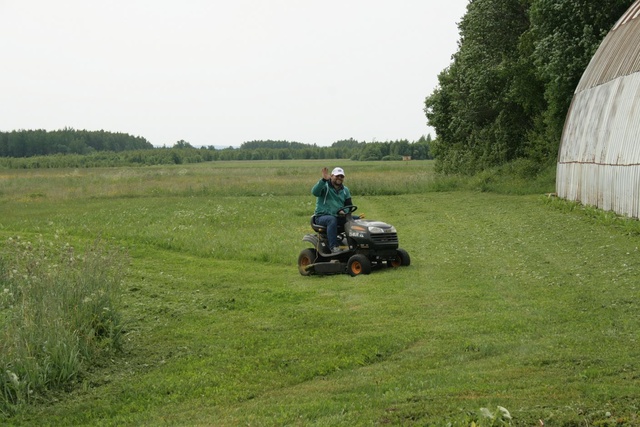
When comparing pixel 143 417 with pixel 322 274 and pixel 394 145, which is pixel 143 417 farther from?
pixel 394 145

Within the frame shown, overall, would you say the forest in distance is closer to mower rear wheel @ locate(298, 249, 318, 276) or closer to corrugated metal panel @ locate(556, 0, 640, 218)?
corrugated metal panel @ locate(556, 0, 640, 218)

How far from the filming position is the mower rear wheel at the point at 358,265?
16234 millimetres

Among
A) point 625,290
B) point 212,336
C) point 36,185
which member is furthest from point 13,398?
point 36,185

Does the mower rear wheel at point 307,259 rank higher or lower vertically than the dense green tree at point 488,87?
lower

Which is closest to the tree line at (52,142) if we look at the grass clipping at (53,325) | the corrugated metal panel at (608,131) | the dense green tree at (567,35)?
the dense green tree at (567,35)

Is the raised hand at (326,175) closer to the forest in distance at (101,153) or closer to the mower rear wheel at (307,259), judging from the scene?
the mower rear wheel at (307,259)

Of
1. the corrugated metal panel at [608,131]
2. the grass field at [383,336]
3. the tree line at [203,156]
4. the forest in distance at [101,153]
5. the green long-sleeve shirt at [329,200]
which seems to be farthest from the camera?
the forest in distance at [101,153]

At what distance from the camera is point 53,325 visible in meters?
9.64

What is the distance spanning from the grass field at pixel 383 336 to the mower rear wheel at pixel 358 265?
31cm

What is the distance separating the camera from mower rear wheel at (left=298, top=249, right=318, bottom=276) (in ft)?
55.8

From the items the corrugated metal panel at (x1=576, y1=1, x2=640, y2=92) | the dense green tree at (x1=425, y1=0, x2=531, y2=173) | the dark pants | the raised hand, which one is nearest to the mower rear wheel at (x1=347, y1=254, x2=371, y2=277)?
the dark pants

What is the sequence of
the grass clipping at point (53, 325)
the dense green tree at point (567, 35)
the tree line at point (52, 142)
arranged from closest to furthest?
the grass clipping at point (53, 325) < the dense green tree at point (567, 35) < the tree line at point (52, 142)

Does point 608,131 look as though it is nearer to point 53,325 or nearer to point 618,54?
point 618,54

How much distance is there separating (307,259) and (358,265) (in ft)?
4.03
